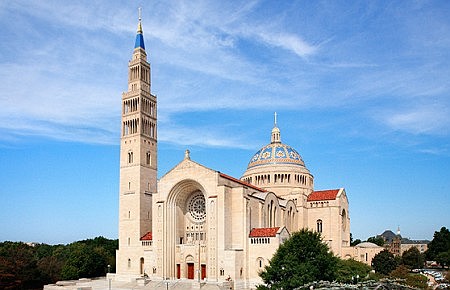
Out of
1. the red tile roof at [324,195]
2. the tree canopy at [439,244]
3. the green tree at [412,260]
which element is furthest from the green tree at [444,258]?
the red tile roof at [324,195]

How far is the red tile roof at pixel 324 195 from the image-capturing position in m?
61.5

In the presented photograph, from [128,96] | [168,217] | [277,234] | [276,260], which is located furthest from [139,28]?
[276,260]

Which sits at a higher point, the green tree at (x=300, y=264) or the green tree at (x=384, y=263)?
the green tree at (x=300, y=264)

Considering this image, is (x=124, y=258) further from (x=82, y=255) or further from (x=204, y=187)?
(x=204, y=187)

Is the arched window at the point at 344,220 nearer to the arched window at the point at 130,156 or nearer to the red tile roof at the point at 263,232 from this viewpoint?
the red tile roof at the point at 263,232

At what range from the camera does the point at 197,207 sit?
169 feet

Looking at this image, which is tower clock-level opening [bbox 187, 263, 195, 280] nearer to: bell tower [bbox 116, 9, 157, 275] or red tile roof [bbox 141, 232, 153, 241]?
red tile roof [bbox 141, 232, 153, 241]

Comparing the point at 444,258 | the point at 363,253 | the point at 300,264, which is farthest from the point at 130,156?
the point at 444,258

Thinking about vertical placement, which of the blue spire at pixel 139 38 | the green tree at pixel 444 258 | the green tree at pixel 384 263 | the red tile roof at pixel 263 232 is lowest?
the green tree at pixel 444 258

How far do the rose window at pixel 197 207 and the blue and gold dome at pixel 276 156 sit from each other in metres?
16.9

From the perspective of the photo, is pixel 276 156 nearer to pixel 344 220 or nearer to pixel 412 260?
pixel 344 220

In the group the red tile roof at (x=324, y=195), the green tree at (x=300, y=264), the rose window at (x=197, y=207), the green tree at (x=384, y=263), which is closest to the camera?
the green tree at (x=300, y=264)

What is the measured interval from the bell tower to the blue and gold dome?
56.6 feet

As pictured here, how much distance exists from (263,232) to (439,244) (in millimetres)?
65468
